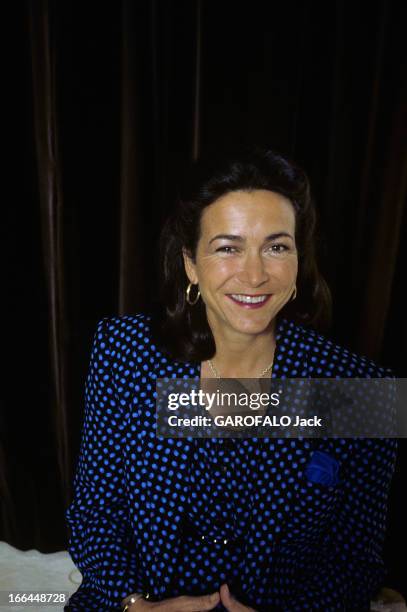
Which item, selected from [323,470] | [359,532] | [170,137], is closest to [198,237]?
[170,137]

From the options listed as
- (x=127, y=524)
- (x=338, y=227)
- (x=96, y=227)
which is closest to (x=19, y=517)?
(x=127, y=524)

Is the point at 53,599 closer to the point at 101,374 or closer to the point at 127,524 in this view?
the point at 127,524

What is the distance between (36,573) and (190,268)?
1151mm

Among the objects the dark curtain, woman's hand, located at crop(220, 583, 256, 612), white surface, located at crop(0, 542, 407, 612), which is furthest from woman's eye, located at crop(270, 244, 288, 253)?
white surface, located at crop(0, 542, 407, 612)

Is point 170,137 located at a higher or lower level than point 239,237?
higher

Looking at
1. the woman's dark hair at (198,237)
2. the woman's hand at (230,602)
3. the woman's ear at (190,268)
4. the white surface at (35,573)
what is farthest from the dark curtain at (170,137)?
the woman's hand at (230,602)

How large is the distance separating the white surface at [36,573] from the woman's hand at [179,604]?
61 centimetres

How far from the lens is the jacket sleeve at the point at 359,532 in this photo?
3.74 ft

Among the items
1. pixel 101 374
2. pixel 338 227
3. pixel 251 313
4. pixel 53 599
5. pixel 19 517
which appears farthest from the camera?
pixel 19 517

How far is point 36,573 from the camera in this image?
1.68 m

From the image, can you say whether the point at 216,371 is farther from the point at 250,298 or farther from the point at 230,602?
the point at 230,602

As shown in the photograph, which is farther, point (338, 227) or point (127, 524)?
point (338, 227)

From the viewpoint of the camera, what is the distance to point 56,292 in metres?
1.54

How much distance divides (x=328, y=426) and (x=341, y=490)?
0.45ft
